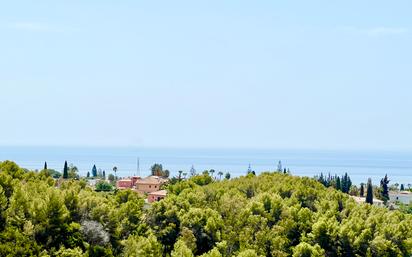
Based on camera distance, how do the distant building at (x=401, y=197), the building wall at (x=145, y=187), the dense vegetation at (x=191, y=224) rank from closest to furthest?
the dense vegetation at (x=191, y=224), the building wall at (x=145, y=187), the distant building at (x=401, y=197)

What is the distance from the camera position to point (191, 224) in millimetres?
38531

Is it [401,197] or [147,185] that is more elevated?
[147,185]

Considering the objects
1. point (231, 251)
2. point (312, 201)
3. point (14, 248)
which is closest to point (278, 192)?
point (312, 201)

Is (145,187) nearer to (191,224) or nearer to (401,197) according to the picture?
(401,197)

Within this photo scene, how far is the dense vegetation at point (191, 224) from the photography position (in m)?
31.6

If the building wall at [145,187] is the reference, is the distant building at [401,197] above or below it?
below

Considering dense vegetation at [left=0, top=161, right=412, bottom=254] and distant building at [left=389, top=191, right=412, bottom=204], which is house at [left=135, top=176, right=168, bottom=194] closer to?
distant building at [left=389, top=191, right=412, bottom=204]

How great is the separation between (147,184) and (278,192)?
1843 inches

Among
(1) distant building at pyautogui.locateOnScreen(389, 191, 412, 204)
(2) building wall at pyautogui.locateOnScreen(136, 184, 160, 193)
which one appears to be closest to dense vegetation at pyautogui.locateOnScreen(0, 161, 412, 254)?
(2) building wall at pyautogui.locateOnScreen(136, 184, 160, 193)

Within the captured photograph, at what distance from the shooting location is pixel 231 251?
124 ft

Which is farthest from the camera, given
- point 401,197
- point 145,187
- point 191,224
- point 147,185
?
point 401,197

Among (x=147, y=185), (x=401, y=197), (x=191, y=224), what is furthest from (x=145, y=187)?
(x=191, y=224)

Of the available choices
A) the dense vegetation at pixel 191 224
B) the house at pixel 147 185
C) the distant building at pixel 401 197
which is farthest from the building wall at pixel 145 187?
the dense vegetation at pixel 191 224

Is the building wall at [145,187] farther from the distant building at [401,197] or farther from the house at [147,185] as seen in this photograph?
the distant building at [401,197]
